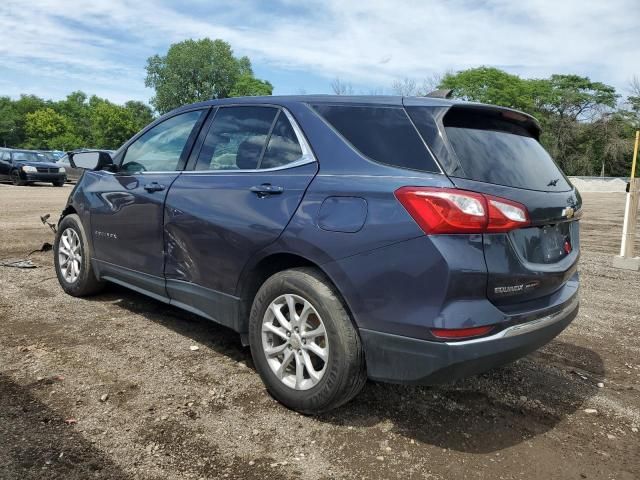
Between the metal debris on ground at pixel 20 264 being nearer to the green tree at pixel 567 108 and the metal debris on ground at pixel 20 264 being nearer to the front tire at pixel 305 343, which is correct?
the front tire at pixel 305 343

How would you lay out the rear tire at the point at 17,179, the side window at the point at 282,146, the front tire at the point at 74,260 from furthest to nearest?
the rear tire at the point at 17,179 → the front tire at the point at 74,260 → the side window at the point at 282,146

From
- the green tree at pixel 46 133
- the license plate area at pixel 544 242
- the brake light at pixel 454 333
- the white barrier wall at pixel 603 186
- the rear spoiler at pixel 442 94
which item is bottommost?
the white barrier wall at pixel 603 186

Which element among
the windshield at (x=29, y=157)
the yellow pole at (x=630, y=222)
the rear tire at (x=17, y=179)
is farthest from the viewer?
the windshield at (x=29, y=157)

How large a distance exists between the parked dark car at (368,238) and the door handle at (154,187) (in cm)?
14

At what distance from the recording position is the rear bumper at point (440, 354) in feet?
8.08

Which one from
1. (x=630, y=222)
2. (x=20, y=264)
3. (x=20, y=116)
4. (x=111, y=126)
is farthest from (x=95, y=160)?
(x=20, y=116)

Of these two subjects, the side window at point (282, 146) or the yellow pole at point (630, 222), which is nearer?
the side window at point (282, 146)

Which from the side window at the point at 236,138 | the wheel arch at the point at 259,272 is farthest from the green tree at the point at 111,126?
the wheel arch at the point at 259,272

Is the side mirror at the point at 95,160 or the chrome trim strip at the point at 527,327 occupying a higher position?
the side mirror at the point at 95,160

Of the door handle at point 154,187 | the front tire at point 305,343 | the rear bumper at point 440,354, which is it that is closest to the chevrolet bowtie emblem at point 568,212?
the rear bumper at point 440,354

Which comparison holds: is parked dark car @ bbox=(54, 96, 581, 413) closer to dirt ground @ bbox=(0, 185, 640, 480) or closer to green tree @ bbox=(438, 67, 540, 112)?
dirt ground @ bbox=(0, 185, 640, 480)

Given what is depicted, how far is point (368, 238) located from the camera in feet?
8.55

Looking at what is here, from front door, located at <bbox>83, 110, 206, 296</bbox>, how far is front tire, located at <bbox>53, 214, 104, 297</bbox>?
210mm

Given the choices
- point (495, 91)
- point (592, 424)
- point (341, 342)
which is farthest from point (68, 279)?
point (495, 91)
